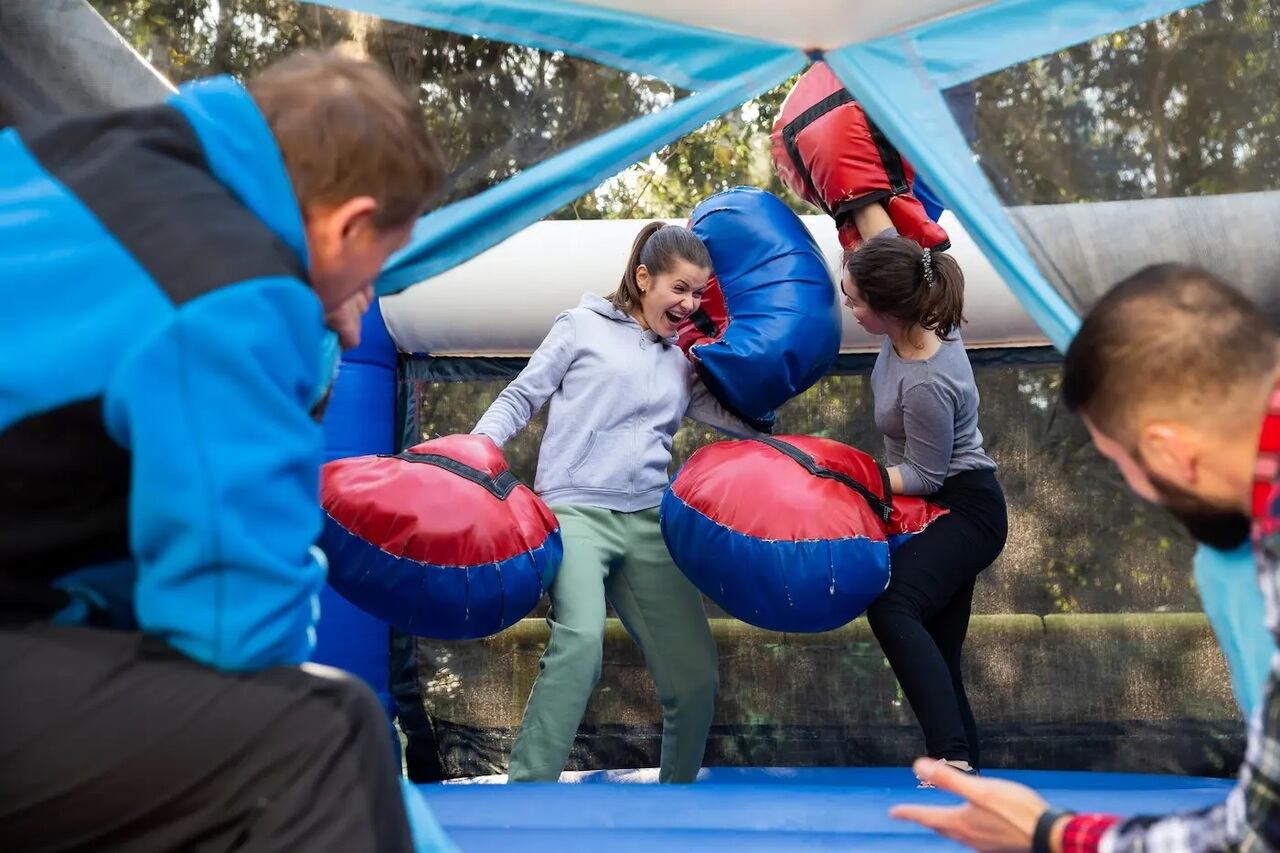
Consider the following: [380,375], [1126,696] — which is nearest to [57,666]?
[380,375]

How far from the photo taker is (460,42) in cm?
205

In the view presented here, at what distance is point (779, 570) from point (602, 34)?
0.94m

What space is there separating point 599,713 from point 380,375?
3.32ft

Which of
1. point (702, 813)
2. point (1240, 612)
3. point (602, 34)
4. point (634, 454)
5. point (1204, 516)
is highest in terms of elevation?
point (602, 34)

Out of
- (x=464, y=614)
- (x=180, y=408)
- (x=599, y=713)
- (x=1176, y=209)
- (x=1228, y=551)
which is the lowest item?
(x=599, y=713)

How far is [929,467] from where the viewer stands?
2.68 m

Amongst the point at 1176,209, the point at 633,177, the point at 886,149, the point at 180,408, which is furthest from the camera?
the point at 633,177

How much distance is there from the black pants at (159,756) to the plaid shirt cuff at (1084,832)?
544 mm

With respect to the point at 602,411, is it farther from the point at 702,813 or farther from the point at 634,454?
the point at 702,813

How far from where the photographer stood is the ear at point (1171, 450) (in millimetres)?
1116

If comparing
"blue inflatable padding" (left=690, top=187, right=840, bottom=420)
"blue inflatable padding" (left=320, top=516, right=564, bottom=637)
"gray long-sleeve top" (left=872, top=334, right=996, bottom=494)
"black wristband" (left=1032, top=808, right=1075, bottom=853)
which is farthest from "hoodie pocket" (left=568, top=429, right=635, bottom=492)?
"black wristband" (left=1032, top=808, right=1075, bottom=853)

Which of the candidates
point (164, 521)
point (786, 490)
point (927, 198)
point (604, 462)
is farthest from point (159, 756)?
point (927, 198)

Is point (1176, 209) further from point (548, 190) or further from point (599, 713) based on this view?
point (599, 713)

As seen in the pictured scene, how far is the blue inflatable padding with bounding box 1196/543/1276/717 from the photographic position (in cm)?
123
